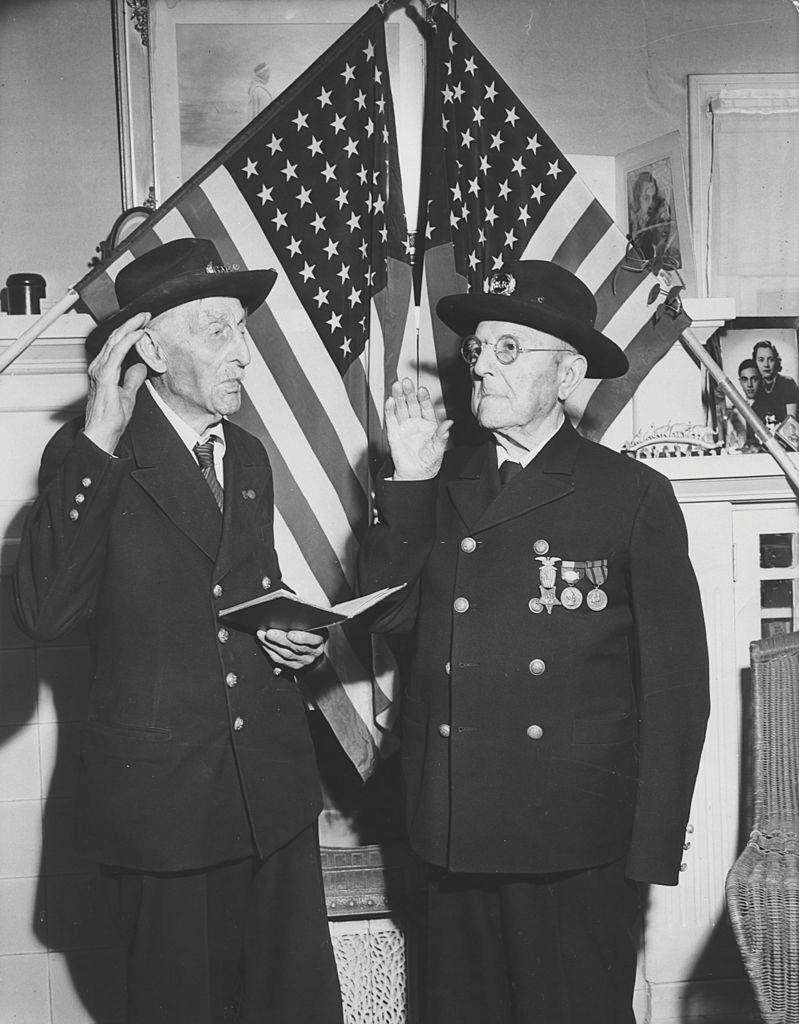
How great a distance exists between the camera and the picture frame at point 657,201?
3.33 metres

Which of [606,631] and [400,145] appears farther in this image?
[400,145]

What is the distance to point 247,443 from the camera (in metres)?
2.46

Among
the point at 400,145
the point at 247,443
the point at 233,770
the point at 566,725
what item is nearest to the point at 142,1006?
the point at 233,770

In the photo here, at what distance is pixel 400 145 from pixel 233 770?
1941 mm

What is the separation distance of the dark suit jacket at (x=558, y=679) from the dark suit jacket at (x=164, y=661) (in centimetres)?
34

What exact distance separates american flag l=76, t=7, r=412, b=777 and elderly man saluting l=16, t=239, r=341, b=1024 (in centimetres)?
45

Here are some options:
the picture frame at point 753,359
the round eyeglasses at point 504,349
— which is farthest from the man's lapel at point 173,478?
the picture frame at point 753,359

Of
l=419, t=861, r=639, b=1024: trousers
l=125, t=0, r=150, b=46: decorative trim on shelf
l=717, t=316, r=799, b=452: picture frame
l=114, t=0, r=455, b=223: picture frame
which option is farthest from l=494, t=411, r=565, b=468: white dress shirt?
l=125, t=0, r=150, b=46: decorative trim on shelf

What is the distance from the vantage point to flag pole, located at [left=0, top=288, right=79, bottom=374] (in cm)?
266

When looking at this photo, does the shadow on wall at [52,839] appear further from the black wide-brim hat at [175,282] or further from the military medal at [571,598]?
the military medal at [571,598]

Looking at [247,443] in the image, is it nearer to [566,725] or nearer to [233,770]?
[233,770]

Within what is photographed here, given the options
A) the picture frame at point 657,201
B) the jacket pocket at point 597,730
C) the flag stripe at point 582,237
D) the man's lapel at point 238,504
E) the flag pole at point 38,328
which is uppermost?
the picture frame at point 657,201

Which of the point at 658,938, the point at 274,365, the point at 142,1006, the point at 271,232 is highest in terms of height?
the point at 271,232

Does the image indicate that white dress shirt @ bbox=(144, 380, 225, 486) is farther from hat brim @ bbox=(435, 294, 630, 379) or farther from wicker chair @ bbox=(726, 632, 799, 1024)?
wicker chair @ bbox=(726, 632, 799, 1024)
